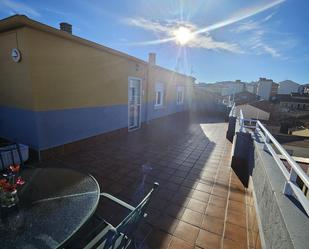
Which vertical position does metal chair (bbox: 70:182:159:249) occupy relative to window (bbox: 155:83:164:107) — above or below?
below

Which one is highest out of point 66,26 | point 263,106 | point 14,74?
point 66,26

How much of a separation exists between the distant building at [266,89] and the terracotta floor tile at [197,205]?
131 ft

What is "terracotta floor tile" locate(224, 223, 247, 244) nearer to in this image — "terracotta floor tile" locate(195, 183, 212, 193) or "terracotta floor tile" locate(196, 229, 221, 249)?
"terracotta floor tile" locate(196, 229, 221, 249)

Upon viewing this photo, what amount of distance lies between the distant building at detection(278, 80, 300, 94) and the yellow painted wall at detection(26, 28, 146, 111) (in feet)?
173

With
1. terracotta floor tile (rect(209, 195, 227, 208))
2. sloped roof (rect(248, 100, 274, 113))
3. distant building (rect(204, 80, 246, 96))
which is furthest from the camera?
distant building (rect(204, 80, 246, 96))

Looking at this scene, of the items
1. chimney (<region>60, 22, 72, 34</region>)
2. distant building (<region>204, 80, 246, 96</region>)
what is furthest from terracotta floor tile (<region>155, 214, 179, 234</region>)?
distant building (<region>204, 80, 246, 96</region>)

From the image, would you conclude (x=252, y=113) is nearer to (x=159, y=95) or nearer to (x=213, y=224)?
(x=159, y=95)

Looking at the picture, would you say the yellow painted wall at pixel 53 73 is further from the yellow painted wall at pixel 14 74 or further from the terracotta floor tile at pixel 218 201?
the terracotta floor tile at pixel 218 201

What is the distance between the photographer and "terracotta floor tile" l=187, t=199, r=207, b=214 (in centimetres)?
236

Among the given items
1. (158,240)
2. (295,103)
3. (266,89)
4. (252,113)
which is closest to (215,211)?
(158,240)

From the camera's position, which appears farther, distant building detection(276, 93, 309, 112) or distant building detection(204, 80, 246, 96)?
distant building detection(204, 80, 246, 96)

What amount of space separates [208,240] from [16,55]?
453 centimetres

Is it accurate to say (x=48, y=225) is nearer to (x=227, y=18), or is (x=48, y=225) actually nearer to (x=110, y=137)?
(x=110, y=137)

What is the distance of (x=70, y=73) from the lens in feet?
12.8
